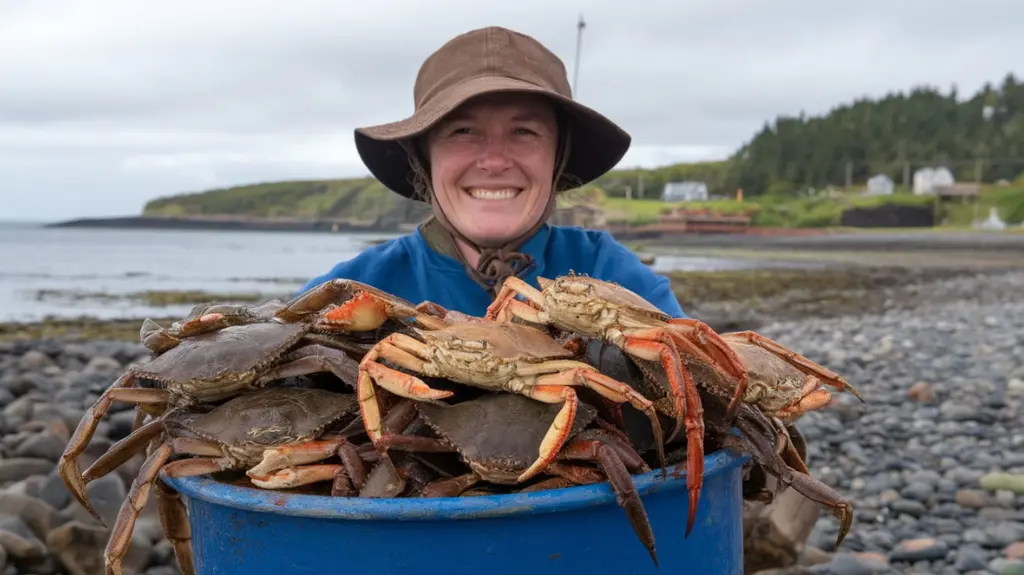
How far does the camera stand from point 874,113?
236 feet

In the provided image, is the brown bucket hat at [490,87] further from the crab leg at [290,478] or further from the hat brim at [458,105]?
the crab leg at [290,478]

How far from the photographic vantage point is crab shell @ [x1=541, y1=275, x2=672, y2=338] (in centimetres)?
186

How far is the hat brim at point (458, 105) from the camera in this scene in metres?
2.76

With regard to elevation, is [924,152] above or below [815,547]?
above

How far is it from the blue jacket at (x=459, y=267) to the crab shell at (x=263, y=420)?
4.74 feet

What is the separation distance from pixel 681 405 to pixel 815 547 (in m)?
3.07

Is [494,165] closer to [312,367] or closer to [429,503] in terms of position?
[312,367]

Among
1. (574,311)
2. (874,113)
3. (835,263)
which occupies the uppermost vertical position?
(874,113)

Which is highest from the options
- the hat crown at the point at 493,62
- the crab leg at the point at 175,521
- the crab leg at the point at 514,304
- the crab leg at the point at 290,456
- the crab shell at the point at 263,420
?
the hat crown at the point at 493,62

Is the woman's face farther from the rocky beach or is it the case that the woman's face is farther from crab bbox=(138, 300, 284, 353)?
the rocky beach

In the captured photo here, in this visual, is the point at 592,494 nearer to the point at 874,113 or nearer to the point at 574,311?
the point at 574,311

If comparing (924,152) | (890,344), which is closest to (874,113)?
(924,152)

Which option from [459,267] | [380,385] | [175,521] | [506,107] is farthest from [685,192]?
[380,385]

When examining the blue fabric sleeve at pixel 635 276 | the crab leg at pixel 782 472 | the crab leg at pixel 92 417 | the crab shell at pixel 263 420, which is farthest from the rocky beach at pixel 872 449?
the crab shell at pixel 263 420
